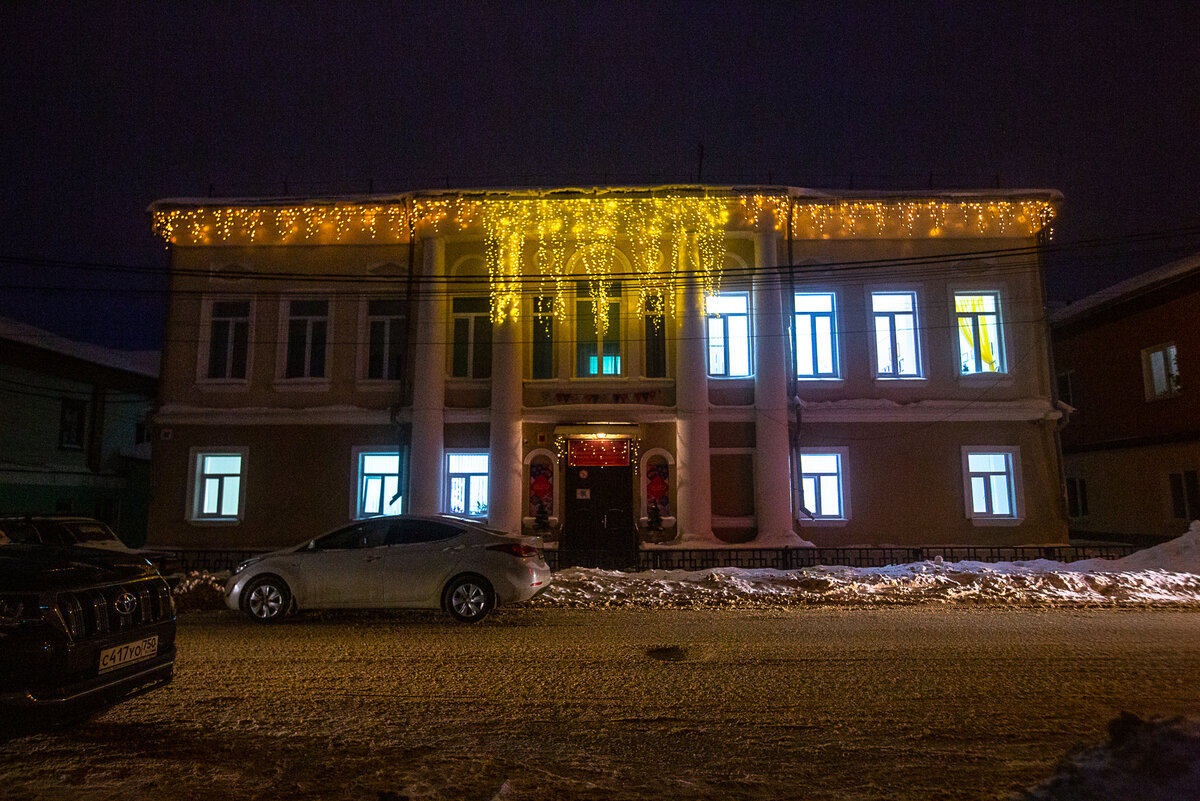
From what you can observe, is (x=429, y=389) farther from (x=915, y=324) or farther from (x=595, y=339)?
(x=915, y=324)

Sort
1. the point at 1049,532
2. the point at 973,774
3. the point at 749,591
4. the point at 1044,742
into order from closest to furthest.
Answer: the point at 973,774 → the point at 1044,742 → the point at 749,591 → the point at 1049,532

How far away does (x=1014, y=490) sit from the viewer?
60.1 ft

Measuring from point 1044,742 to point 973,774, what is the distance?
944 millimetres

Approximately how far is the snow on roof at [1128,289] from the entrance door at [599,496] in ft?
42.5

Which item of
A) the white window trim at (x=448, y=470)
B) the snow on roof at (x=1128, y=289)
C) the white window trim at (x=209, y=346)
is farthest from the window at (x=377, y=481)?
the snow on roof at (x=1128, y=289)

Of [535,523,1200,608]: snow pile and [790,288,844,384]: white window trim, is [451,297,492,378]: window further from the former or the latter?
[790,288,844,384]: white window trim

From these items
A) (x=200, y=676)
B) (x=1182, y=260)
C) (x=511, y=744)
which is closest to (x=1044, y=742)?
(x=511, y=744)

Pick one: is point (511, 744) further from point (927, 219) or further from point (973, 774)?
point (927, 219)

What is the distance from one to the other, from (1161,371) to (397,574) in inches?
867

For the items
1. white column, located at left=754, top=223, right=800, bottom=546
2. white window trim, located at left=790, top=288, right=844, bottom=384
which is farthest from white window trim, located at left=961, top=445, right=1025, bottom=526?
white column, located at left=754, top=223, right=800, bottom=546

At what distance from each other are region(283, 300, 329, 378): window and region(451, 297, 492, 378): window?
3439mm

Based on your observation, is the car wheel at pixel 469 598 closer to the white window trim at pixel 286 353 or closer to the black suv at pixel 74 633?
the black suv at pixel 74 633

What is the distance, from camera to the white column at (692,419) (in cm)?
1777

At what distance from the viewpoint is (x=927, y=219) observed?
1883 cm
